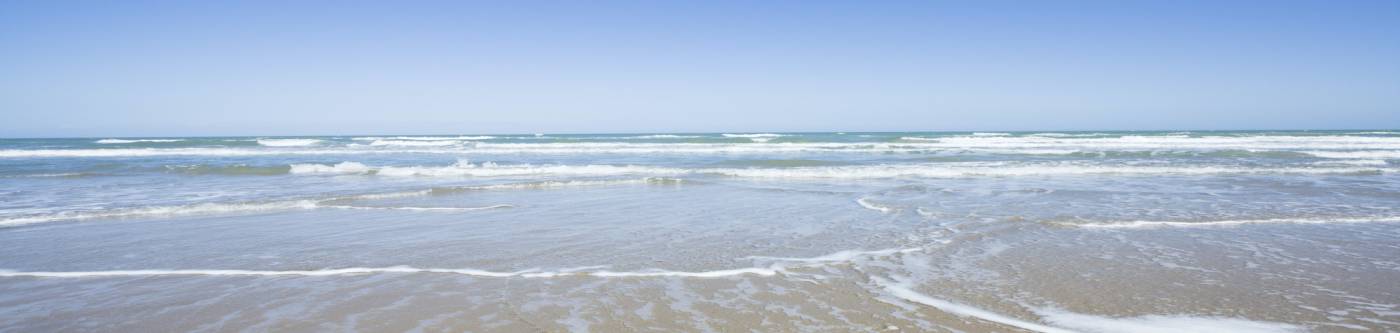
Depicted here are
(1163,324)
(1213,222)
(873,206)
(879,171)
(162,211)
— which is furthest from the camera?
(879,171)

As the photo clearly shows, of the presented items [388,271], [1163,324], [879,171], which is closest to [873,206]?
[1163,324]

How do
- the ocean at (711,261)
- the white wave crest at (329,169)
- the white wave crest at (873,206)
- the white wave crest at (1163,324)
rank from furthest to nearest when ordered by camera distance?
the white wave crest at (329,169) → the white wave crest at (873,206) → the ocean at (711,261) → the white wave crest at (1163,324)

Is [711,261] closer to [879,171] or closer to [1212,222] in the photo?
[1212,222]

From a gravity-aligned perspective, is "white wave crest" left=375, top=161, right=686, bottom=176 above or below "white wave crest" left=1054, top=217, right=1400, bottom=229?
below

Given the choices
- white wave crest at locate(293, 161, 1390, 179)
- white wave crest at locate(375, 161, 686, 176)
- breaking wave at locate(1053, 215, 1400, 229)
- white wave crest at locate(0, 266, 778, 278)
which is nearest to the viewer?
white wave crest at locate(0, 266, 778, 278)

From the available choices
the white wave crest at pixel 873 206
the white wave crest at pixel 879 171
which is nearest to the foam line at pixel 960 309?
the white wave crest at pixel 873 206

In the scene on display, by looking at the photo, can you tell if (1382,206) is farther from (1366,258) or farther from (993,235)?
(993,235)

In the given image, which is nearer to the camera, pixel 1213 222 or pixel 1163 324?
pixel 1163 324

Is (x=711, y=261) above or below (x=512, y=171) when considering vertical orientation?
above

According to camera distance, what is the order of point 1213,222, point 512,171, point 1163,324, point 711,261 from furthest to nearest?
point 512,171 < point 1213,222 < point 711,261 < point 1163,324

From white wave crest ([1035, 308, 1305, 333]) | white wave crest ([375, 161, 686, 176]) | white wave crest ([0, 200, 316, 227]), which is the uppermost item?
white wave crest ([1035, 308, 1305, 333])

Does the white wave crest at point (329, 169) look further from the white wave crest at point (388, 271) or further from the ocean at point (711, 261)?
the white wave crest at point (388, 271)

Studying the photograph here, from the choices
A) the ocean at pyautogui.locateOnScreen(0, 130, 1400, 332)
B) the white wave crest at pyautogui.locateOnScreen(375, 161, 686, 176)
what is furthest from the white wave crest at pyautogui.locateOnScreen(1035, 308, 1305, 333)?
the white wave crest at pyautogui.locateOnScreen(375, 161, 686, 176)

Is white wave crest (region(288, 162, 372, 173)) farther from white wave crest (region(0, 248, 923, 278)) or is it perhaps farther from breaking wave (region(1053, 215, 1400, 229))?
breaking wave (region(1053, 215, 1400, 229))
